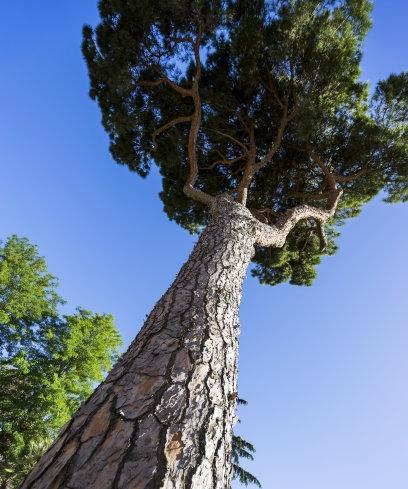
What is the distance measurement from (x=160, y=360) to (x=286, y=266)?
893cm

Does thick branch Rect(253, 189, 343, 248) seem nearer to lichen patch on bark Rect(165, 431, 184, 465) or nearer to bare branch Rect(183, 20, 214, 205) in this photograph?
bare branch Rect(183, 20, 214, 205)

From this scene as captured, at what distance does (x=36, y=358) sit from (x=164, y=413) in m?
12.5

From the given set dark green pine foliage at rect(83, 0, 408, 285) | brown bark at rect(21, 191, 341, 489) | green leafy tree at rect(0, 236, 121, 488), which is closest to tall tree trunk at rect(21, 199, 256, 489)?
brown bark at rect(21, 191, 341, 489)

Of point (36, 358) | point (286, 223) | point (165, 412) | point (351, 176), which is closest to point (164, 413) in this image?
point (165, 412)

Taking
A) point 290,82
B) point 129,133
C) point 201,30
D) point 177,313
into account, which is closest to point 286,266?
point 290,82

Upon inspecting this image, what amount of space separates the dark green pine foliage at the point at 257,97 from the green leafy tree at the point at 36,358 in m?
7.07

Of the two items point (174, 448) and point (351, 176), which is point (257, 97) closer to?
point (351, 176)

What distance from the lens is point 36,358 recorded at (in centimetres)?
1229

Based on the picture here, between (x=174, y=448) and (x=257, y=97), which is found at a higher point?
(x=257, y=97)

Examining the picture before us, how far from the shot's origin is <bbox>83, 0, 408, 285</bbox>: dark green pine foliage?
7777 millimetres

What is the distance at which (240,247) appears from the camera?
4180 millimetres

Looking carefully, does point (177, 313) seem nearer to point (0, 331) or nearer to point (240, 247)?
point (240, 247)

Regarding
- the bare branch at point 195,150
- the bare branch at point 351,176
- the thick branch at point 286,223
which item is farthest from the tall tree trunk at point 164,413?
the bare branch at point 351,176

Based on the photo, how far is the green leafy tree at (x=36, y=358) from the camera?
10.5 meters
